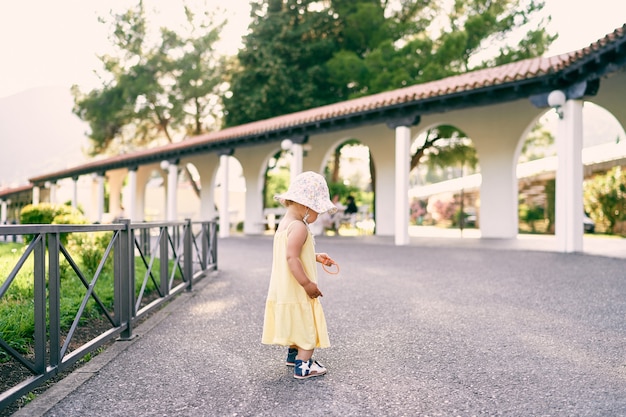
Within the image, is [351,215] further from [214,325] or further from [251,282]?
[214,325]

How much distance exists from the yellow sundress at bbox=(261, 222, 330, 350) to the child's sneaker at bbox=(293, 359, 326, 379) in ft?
0.36

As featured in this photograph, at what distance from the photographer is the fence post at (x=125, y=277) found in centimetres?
367

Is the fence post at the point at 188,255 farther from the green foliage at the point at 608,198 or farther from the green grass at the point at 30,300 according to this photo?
the green foliage at the point at 608,198

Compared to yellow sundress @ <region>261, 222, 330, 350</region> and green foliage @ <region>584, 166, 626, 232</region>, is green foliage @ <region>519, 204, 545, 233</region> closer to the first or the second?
green foliage @ <region>584, 166, 626, 232</region>

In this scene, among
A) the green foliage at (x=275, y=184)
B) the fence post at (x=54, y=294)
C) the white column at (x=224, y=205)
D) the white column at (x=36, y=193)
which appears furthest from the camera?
Answer: the white column at (x=36, y=193)

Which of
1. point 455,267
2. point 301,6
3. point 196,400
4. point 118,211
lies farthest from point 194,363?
point 118,211

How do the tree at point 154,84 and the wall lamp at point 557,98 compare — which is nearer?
the wall lamp at point 557,98

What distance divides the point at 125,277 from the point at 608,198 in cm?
1556

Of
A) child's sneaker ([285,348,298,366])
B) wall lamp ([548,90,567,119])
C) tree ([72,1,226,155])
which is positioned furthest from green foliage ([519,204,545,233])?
child's sneaker ([285,348,298,366])

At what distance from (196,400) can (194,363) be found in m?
0.67

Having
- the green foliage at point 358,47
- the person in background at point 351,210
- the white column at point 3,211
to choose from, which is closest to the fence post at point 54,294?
the person in background at point 351,210

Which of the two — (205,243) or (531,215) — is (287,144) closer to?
(205,243)

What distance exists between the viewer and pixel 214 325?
429 cm

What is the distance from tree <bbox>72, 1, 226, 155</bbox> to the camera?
2684 cm
